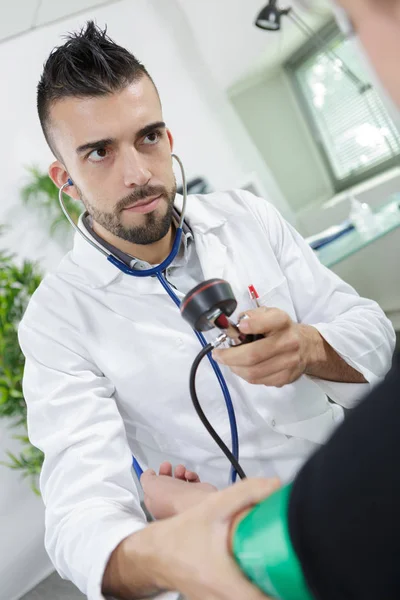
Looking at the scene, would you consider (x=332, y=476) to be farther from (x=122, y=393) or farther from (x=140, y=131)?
(x=140, y=131)

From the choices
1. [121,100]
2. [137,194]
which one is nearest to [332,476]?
[137,194]

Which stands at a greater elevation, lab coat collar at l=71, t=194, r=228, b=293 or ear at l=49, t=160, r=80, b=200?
ear at l=49, t=160, r=80, b=200

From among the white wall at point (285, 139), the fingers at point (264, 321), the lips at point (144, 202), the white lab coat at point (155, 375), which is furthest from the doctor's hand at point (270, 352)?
the white wall at point (285, 139)

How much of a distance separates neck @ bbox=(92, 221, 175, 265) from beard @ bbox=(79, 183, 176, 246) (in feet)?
0.21

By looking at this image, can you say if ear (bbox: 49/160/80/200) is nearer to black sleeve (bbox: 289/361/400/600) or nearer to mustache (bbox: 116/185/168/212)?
mustache (bbox: 116/185/168/212)

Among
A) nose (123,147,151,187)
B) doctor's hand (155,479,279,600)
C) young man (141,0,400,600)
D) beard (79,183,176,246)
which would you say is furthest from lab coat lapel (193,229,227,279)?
young man (141,0,400,600)

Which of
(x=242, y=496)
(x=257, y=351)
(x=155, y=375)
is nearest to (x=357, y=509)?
(x=242, y=496)

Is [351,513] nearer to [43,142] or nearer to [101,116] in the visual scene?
[101,116]

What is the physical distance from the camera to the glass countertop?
7.48ft

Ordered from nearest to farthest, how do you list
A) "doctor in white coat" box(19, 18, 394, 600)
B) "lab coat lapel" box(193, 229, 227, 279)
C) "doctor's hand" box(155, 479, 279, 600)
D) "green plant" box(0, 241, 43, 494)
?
"doctor's hand" box(155, 479, 279, 600), "doctor in white coat" box(19, 18, 394, 600), "lab coat lapel" box(193, 229, 227, 279), "green plant" box(0, 241, 43, 494)

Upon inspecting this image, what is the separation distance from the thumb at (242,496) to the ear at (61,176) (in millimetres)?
1017

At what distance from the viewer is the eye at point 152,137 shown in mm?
1206

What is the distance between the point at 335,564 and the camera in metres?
0.28

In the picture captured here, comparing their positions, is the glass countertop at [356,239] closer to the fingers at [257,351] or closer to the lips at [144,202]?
the lips at [144,202]
